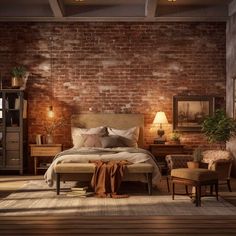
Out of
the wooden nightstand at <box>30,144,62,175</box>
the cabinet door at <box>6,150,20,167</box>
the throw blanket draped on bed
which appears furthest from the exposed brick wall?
the throw blanket draped on bed

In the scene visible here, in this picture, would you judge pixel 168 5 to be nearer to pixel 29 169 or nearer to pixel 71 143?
pixel 71 143

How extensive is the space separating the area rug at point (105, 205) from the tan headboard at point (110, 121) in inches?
137

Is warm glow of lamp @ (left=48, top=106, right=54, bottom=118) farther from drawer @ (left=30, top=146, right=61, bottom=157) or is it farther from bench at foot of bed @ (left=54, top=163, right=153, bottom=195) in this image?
bench at foot of bed @ (left=54, top=163, right=153, bottom=195)

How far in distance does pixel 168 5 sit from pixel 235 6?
1717mm

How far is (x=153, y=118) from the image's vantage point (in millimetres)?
12711

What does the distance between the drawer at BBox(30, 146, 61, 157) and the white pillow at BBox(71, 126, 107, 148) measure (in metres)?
0.50

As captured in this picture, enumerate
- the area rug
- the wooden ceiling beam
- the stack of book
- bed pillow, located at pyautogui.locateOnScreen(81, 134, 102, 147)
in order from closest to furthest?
the area rug
the stack of book
bed pillow, located at pyautogui.locateOnScreen(81, 134, 102, 147)
the wooden ceiling beam

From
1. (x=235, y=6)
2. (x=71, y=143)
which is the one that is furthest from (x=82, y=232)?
(x=235, y=6)

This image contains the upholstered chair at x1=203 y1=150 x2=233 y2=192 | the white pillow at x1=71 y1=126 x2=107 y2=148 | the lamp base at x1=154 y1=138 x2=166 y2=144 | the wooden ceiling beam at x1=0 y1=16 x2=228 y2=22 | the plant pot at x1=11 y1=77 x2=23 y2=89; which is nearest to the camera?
the upholstered chair at x1=203 y1=150 x2=233 y2=192

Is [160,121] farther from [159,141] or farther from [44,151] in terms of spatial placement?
[44,151]

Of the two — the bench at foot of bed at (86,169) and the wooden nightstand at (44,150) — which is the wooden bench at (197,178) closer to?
the bench at foot of bed at (86,169)

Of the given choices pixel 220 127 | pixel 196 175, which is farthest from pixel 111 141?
pixel 196 175

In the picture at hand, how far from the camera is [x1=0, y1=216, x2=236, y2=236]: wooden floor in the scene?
5734 millimetres

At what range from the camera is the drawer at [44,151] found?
12133 mm
